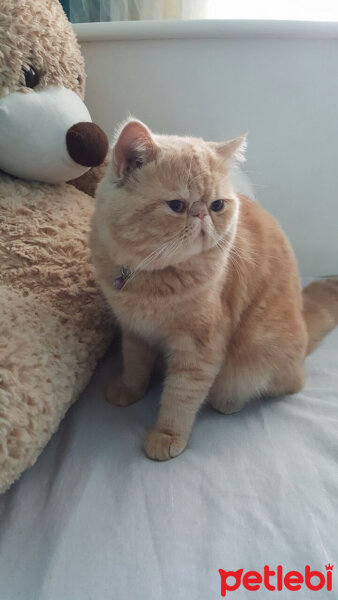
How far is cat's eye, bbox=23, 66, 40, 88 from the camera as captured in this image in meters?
0.97

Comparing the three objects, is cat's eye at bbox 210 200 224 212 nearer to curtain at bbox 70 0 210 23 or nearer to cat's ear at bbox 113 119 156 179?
cat's ear at bbox 113 119 156 179

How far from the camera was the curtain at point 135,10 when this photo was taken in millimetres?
1474

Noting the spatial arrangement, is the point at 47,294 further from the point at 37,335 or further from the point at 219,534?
the point at 219,534

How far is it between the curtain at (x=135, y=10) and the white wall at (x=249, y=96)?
0.76 feet

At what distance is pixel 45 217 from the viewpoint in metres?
1.04

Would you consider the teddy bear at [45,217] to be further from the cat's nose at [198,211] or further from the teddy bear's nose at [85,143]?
the cat's nose at [198,211]

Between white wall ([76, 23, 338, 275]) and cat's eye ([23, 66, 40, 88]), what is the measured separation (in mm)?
450

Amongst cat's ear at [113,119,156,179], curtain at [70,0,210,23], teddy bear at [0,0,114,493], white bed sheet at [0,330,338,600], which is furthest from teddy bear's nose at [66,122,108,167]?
curtain at [70,0,210,23]

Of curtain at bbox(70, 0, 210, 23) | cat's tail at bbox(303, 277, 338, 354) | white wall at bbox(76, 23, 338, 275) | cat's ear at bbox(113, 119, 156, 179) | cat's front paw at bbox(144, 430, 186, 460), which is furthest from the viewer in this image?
curtain at bbox(70, 0, 210, 23)

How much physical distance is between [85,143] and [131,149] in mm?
263

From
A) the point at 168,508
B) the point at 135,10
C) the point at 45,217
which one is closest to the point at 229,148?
the point at 45,217

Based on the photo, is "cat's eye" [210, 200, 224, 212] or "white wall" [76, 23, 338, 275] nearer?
"cat's eye" [210, 200, 224, 212]

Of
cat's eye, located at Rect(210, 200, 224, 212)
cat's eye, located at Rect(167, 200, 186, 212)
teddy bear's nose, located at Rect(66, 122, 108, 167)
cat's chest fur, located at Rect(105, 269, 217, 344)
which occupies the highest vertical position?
teddy bear's nose, located at Rect(66, 122, 108, 167)

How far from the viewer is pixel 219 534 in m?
0.70
